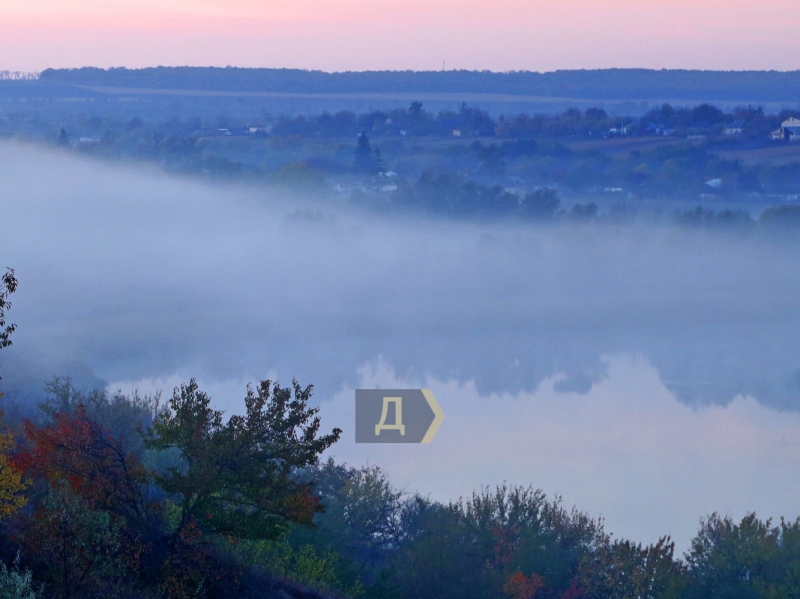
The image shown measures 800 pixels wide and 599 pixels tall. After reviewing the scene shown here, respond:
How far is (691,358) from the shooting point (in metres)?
60.6

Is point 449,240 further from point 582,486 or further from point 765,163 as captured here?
point 582,486

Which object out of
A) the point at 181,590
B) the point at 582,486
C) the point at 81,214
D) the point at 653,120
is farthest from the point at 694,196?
the point at 181,590

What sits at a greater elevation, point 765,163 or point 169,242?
point 765,163

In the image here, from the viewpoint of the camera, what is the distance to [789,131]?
119 metres

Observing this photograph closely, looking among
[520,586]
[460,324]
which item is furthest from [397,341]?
[520,586]

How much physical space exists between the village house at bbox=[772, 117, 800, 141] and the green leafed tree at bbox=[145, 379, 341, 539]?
118 metres

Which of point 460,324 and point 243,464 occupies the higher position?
point 243,464

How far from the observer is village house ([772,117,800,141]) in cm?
11916

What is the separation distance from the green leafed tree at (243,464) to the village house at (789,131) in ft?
387

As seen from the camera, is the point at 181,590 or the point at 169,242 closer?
the point at 181,590

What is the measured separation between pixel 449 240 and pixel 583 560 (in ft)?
256

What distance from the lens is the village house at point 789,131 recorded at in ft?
391

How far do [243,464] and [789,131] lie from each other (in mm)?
119487

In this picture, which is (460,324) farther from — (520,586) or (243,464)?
(243,464)
